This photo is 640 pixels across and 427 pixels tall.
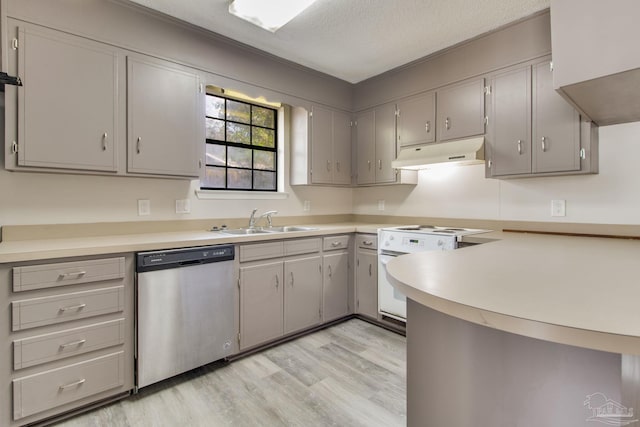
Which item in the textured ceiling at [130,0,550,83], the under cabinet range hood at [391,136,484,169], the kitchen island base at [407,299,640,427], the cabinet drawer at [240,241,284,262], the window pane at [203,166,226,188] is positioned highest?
the textured ceiling at [130,0,550,83]

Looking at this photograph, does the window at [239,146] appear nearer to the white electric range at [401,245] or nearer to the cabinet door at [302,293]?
the cabinet door at [302,293]

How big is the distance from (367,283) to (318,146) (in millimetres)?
1510

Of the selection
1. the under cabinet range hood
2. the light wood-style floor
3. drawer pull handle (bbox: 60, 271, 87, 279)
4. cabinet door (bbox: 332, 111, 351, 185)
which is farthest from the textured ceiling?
the light wood-style floor

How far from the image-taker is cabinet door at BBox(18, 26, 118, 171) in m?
1.86

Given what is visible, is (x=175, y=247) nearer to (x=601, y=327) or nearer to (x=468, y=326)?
(x=468, y=326)

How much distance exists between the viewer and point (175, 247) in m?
2.05

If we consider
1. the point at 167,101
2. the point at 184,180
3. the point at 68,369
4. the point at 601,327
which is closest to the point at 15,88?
the point at 167,101

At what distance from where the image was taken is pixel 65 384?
1.72 m

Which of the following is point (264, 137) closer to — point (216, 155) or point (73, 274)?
point (216, 155)

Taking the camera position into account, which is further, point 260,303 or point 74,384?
point 260,303

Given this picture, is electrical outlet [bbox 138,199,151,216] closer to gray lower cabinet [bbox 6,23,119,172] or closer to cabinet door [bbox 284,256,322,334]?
gray lower cabinet [bbox 6,23,119,172]

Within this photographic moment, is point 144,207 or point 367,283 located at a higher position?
point 144,207

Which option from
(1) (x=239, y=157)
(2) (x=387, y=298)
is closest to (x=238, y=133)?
(1) (x=239, y=157)

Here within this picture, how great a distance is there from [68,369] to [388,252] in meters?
2.34
